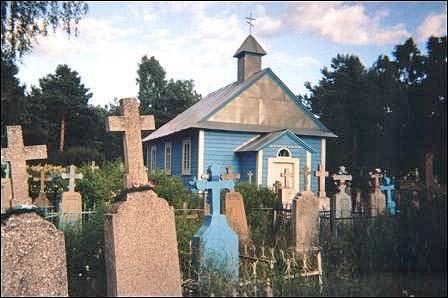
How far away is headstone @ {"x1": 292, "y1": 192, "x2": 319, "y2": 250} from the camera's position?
8.72m

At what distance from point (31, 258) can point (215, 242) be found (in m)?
2.52

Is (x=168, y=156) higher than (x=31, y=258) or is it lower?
higher

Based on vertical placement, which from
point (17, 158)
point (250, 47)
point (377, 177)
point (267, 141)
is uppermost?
point (250, 47)

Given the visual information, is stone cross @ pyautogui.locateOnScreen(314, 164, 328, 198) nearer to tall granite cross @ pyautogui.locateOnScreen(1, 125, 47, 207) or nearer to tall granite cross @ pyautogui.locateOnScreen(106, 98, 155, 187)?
tall granite cross @ pyautogui.locateOnScreen(106, 98, 155, 187)

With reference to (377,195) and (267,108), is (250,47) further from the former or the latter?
(377,195)

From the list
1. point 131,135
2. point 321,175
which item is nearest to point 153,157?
point 321,175

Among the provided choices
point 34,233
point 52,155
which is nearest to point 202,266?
point 34,233

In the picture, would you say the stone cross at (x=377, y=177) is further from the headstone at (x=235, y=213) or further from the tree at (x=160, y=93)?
the tree at (x=160, y=93)

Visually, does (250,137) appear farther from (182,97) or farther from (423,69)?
(182,97)

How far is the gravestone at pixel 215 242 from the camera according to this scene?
19.8ft

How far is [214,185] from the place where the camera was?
667 cm

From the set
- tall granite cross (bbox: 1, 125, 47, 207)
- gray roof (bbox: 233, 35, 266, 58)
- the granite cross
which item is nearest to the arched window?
gray roof (bbox: 233, 35, 266, 58)

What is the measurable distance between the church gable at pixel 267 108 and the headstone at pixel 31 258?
1333 centimetres

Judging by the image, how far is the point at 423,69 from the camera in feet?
20.6
